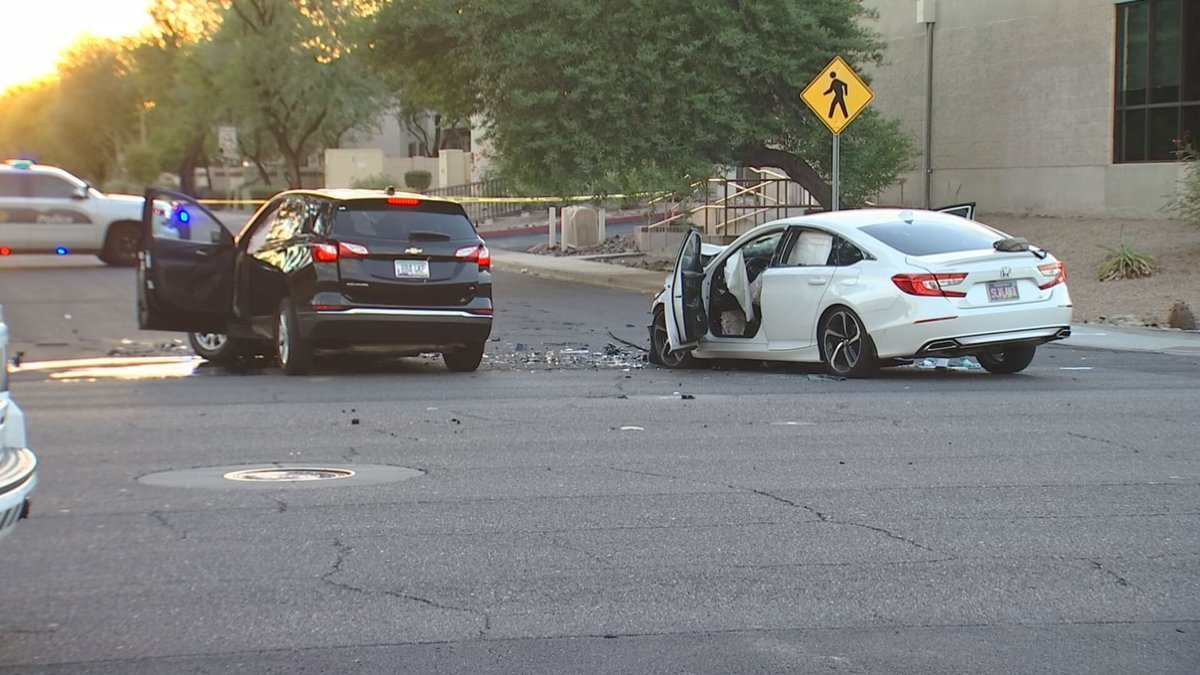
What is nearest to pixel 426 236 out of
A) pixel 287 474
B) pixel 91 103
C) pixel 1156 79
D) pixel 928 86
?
pixel 287 474

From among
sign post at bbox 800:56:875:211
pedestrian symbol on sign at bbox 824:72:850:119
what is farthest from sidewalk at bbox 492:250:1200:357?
pedestrian symbol on sign at bbox 824:72:850:119

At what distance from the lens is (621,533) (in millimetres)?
6844

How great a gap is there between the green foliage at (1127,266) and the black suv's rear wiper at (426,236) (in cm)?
1299

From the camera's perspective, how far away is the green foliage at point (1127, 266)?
2195 centimetres

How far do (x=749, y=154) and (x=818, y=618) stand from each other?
72.1ft

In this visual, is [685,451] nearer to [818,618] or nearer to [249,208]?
[818,618]

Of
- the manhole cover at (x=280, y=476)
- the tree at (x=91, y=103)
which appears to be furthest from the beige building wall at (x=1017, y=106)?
the tree at (x=91, y=103)

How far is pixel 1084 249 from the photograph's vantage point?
24984mm

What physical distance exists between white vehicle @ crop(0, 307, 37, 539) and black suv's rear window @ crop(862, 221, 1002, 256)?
340 inches

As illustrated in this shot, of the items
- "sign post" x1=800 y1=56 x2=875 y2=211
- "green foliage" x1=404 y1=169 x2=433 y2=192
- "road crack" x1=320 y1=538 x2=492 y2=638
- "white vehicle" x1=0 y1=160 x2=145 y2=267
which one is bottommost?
"road crack" x1=320 y1=538 x2=492 y2=638

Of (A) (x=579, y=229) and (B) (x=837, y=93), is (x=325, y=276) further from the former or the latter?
(A) (x=579, y=229)

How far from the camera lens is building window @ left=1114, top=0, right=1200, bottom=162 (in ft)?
84.9

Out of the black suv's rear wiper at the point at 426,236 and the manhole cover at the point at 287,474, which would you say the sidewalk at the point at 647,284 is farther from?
the manhole cover at the point at 287,474

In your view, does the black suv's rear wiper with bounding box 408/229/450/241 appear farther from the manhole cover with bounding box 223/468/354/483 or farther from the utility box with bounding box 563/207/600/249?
the utility box with bounding box 563/207/600/249
